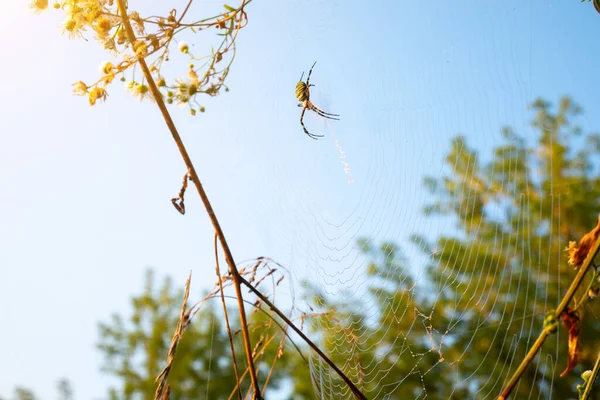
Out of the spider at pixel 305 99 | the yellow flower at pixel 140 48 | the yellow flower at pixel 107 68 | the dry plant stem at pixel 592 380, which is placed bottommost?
the dry plant stem at pixel 592 380

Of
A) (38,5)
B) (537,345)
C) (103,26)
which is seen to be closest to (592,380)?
(537,345)

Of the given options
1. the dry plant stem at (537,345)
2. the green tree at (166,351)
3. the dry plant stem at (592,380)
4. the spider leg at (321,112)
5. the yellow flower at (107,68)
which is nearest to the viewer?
the dry plant stem at (537,345)

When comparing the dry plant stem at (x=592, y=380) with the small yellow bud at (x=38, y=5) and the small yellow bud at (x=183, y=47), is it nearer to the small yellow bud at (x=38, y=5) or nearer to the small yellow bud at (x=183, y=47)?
the small yellow bud at (x=183, y=47)

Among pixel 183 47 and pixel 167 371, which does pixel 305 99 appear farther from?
pixel 167 371

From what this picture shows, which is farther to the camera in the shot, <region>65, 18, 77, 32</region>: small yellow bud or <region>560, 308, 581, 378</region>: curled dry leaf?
<region>65, 18, 77, 32</region>: small yellow bud

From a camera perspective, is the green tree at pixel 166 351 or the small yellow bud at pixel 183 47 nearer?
the small yellow bud at pixel 183 47

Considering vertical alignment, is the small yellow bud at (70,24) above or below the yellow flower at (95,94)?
above

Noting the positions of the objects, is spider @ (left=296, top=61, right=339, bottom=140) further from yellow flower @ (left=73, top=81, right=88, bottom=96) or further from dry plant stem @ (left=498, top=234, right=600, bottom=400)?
dry plant stem @ (left=498, top=234, right=600, bottom=400)

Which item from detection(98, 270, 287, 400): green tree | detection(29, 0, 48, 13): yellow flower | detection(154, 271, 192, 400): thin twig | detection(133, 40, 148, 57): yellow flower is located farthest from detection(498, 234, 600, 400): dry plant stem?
detection(98, 270, 287, 400): green tree

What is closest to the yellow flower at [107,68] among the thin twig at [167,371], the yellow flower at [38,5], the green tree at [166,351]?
the yellow flower at [38,5]
